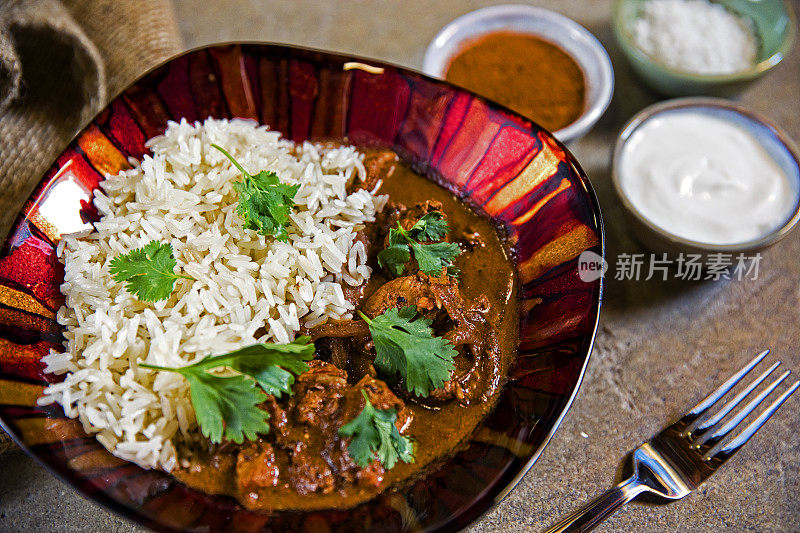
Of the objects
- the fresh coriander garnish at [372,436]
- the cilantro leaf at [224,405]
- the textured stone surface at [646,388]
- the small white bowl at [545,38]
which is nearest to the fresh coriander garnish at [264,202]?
the cilantro leaf at [224,405]

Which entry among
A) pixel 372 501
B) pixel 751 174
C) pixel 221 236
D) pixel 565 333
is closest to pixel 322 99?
pixel 221 236

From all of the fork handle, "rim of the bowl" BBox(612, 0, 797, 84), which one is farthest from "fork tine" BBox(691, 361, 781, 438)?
"rim of the bowl" BBox(612, 0, 797, 84)

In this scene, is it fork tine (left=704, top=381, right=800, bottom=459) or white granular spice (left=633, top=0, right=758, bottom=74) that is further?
white granular spice (left=633, top=0, right=758, bottom=74)

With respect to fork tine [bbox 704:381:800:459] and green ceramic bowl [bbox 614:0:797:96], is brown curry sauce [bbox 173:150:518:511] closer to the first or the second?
fork tine [bbox 704:381:800:459]

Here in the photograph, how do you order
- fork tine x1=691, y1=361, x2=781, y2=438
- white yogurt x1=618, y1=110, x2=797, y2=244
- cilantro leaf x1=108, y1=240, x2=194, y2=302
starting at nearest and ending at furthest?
1. cilantro leaf x1=108, y1=240, x2=194, y2=302
2. fork tine x1=691, y1=361, x2=781, y2=438
3. white yogurt x1=618, y1=110, x2=797, y2=244

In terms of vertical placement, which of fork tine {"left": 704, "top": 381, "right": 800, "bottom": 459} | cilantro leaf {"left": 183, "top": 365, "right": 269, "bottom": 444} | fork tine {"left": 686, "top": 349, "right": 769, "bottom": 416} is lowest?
fork tine {"left": 704, "top": 381, "right": 800, "bottom": 459}

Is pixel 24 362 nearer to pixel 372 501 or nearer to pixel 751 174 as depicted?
pixel 372 501

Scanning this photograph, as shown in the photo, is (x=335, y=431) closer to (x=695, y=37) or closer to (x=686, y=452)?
(x=686, y=452)

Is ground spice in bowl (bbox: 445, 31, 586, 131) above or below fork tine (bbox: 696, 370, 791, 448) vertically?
above
